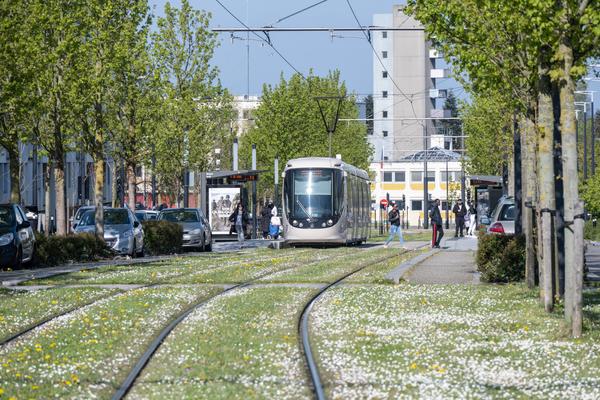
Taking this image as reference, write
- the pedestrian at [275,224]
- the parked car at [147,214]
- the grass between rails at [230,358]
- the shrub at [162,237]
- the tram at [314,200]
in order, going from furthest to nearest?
the pedestrian at [275,224] → the parked car at [147,214] → the tram at [314,200] → the shrub at [162,237] → the grass between rails at [230,358]

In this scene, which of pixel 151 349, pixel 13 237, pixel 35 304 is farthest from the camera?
pixel 13 237

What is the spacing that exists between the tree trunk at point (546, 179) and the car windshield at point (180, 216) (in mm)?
32671

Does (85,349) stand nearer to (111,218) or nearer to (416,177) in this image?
(111,218)

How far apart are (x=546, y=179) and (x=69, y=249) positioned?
2102cm

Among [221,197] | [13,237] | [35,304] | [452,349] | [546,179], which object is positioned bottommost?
[452,349]

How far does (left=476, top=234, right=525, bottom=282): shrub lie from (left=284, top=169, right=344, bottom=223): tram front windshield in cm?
2238

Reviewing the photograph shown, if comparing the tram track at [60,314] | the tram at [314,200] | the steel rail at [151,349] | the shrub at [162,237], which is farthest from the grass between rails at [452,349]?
the tram at [314,200]

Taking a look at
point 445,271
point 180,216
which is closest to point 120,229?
point 180,216

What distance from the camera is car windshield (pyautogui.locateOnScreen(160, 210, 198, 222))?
1965 inches

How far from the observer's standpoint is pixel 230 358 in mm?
12836

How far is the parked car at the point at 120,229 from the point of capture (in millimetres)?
40875

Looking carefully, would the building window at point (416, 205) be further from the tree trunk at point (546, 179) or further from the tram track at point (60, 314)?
the tree trunk at point (546, 179)

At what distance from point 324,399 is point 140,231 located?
106 feet

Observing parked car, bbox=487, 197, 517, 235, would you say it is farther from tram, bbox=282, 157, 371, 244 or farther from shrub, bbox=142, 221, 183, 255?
tram, bbox=282, 157, 371, 244
